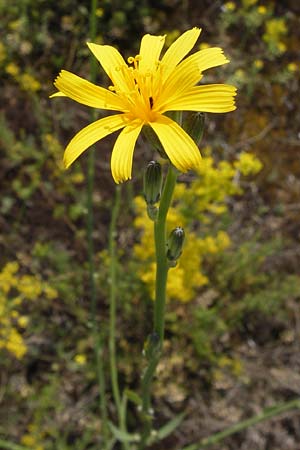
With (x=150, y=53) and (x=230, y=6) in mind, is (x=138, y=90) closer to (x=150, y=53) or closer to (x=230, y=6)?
(x=150, y=53)

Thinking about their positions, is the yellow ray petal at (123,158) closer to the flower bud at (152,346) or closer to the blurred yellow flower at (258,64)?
the flower bud at (152,346)

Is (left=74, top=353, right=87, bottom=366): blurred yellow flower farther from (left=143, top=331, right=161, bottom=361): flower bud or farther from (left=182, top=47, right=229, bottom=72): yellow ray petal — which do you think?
(left=182, top=47, right=229, bottom=72): yellow ray petal

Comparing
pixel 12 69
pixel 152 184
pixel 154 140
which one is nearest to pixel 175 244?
pixel 152 184

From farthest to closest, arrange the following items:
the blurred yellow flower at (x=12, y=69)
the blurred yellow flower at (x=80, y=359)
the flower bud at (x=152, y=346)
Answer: the blurred yellow flower at (x=12, y=69) → the blurred yellow flower at (x=80, y=359) → the flower bud at (x=152, y=346)

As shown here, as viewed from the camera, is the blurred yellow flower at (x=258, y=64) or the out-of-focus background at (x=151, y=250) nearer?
the out-of-focus background at (x=151, y=250)

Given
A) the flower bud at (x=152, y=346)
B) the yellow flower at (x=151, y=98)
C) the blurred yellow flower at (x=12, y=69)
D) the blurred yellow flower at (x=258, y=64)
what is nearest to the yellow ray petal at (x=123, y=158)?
the yellow flower at (x=151, y=98)

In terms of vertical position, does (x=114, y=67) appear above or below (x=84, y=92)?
above
